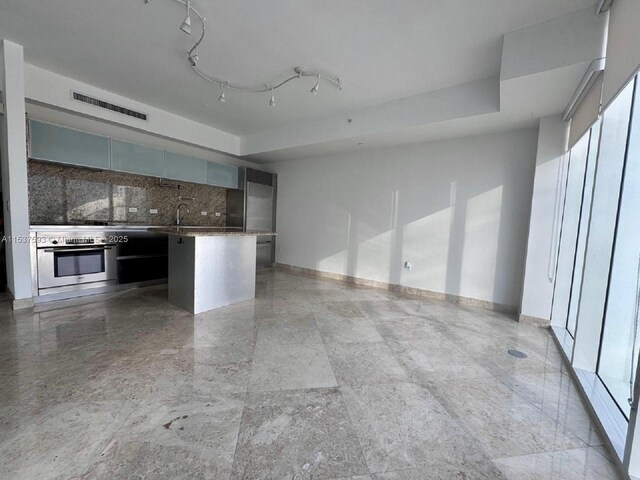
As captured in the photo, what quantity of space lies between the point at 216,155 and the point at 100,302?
11.1 feet

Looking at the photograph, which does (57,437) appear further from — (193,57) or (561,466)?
(193,57)

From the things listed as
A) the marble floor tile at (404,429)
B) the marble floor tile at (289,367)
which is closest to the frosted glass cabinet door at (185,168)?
the marble floor tile at (289,367)

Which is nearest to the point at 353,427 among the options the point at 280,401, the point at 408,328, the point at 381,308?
the point at 280,401

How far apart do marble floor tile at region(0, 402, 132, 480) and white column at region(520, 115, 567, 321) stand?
13.5ft

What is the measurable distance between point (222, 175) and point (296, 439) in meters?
5.01

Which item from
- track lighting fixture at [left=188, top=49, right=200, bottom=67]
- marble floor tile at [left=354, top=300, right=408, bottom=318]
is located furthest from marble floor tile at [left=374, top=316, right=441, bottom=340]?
track lighting fixture at [left=188, top=49, right=200, bottom=67]

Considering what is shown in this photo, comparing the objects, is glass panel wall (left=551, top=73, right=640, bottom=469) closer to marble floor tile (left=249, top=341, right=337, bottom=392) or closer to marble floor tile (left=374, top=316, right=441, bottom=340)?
marble floor tile (left=374, top=316, right=441, bottom=340)

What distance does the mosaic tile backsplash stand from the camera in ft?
12.2

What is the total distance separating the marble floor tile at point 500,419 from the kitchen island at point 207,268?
2568 mm

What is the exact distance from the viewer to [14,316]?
2848 mm

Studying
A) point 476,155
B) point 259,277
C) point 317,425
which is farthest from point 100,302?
point 476,155

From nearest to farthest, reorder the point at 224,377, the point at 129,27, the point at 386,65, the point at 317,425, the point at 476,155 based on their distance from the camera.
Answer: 1. the point at 317,425
2. the point at 224,377
3. the point at 129,27
4. the point at 386,65
5. the point at 476,155

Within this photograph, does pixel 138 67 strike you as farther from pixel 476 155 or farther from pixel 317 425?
pixel 476 155

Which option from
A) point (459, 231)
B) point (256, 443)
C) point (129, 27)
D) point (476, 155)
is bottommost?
point (256, 443)
